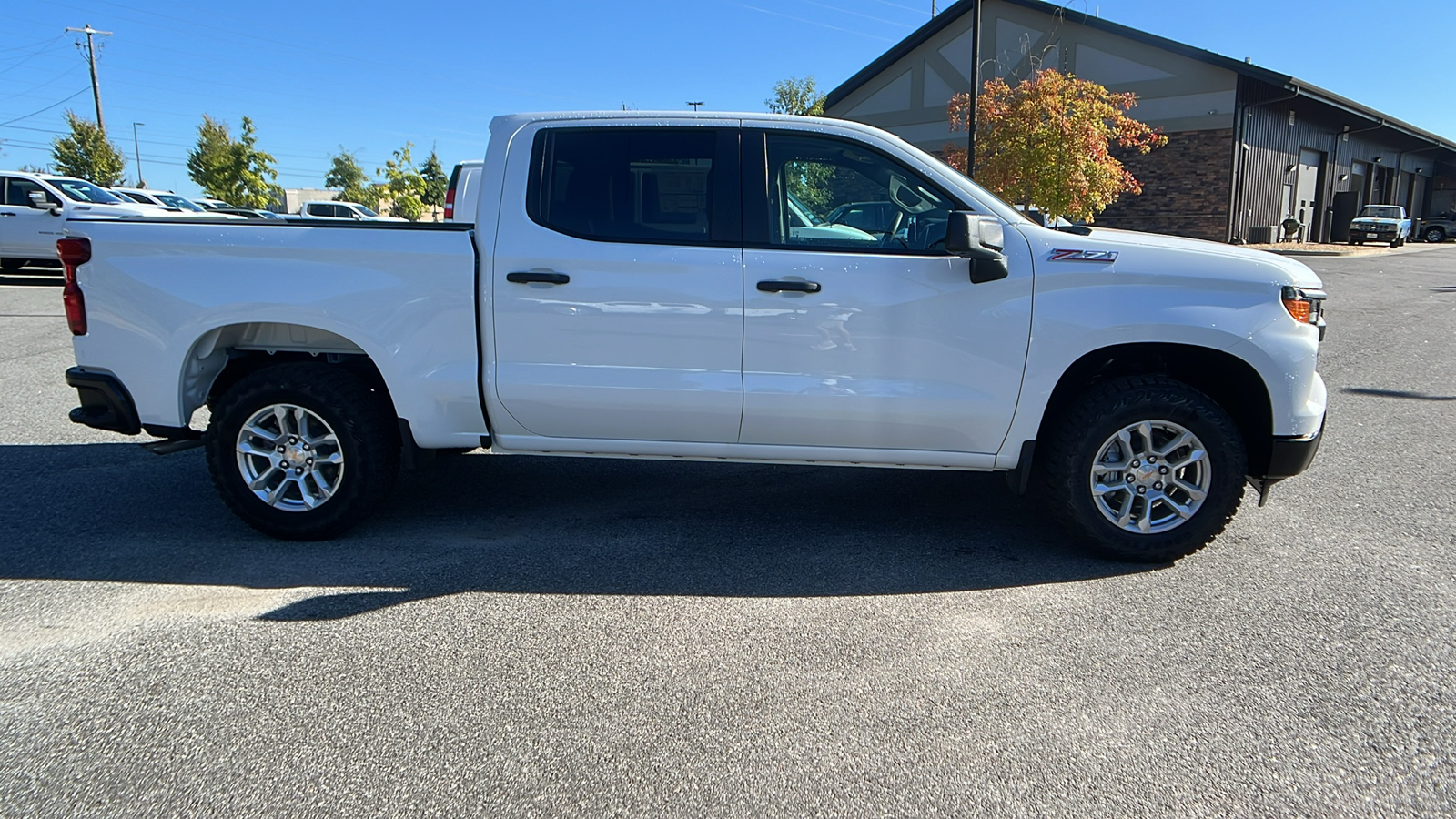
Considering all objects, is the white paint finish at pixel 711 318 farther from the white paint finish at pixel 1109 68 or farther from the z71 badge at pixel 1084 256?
the white paint finish at pixel 1109 68

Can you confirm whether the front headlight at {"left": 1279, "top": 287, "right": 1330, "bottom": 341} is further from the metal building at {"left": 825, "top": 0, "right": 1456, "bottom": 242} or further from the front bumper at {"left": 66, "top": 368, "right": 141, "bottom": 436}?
the metal building at {"left": 825, "top": 0, "right": 1456, "bottom": 242}

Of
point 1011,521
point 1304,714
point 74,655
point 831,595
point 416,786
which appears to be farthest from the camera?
point 1011,521

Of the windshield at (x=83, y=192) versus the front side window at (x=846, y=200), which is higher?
the windshield at (x=83, y=192)

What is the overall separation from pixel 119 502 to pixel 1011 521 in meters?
4.89

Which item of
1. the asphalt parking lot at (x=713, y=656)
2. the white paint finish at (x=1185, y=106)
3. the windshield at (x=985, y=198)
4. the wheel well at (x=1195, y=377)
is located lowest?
the asphalt parking lot at (x=713, y=656)

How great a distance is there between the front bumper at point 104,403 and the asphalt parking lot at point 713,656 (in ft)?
1.88

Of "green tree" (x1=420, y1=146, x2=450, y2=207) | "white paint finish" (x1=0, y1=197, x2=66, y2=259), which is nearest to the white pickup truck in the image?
"white paint finish" (x1=0, y1=197, x2=66, y2=259)

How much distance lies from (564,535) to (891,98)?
121 feet

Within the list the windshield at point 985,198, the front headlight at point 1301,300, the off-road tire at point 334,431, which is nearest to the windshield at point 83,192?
the off-road tire at point 334,431

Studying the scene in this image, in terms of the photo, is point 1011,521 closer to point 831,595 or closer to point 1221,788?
point 831,595

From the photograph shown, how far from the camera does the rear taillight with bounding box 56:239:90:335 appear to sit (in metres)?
4.26

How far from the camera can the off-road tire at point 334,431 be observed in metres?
4.39

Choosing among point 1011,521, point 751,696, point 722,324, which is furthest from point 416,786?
point 1011,521

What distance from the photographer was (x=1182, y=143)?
32.3 m
